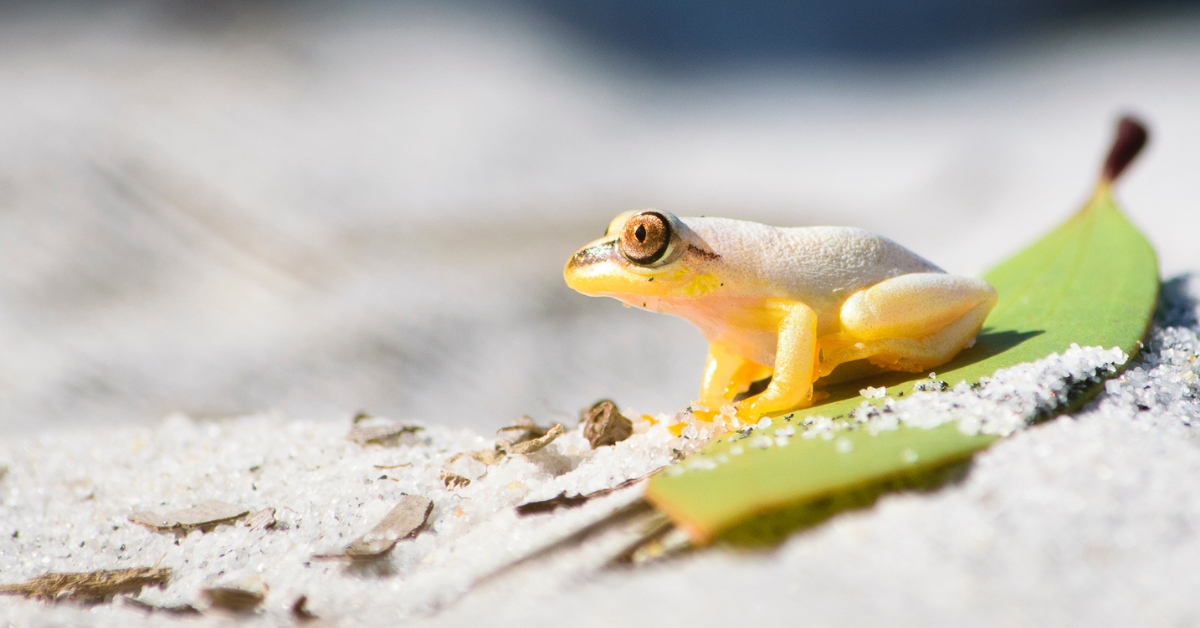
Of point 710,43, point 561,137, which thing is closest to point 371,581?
point 561,137

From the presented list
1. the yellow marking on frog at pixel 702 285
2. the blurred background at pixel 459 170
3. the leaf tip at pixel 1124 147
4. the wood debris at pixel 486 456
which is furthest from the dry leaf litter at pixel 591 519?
the blurred background at pixel 459 170

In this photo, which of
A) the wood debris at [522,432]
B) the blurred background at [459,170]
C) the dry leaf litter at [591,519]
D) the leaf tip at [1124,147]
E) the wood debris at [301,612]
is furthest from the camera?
the blurred background at [459,170]

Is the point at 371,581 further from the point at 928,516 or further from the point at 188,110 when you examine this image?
the point at 188,110

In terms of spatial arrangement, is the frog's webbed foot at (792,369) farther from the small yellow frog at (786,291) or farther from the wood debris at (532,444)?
the wood debris at (532,444)

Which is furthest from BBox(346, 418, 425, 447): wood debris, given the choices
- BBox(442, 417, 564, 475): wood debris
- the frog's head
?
the frog's head

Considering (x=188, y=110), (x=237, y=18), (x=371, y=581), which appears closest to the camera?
(x=371, y=581)

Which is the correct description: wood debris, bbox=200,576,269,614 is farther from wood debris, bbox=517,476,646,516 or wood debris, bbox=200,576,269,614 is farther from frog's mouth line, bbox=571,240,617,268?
frog's mouth line, bbox=571,240,617,268

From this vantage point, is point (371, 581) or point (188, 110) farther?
point (188, 110)
